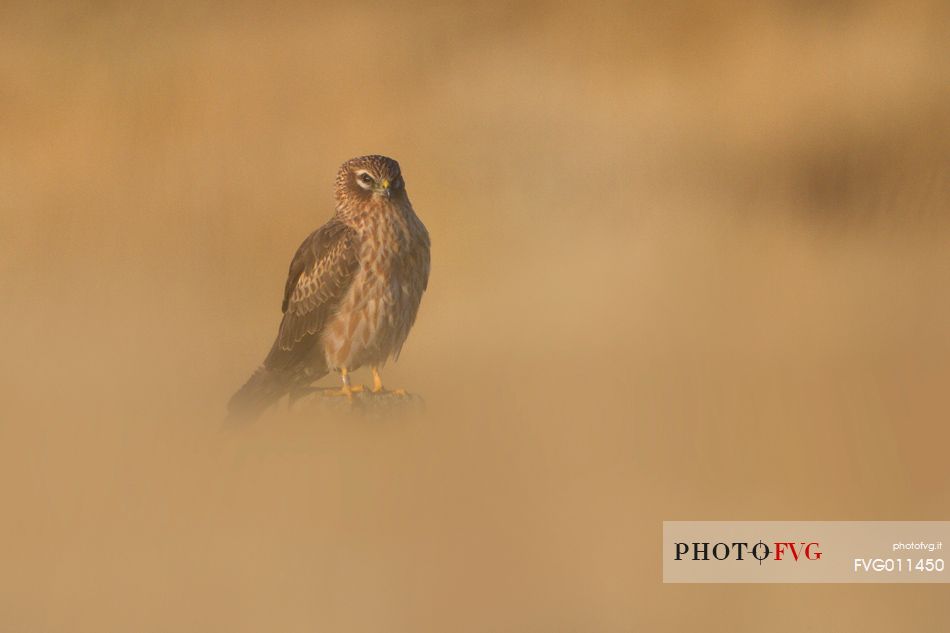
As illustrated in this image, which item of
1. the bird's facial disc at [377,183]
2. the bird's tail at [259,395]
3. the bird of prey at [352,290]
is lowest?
the bird's tail at [259,395]

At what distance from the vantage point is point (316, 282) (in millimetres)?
6746

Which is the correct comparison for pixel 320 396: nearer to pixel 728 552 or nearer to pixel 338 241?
pixel 338 241

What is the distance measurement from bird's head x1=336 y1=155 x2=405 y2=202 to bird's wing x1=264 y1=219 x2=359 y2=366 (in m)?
0.17

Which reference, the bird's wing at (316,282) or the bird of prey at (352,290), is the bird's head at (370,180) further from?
the bird's wing at (316,282)

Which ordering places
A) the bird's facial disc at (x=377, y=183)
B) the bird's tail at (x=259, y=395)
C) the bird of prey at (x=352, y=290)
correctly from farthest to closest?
the bird's tail at (x=259, y=395) → the bird of prey at (x=352, y=290) → the bird's facial disc at (x=377, y=183)

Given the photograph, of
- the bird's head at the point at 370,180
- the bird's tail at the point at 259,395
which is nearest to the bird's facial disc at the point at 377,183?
the bird's head at the point at 370,180

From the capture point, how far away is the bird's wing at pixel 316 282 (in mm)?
6672

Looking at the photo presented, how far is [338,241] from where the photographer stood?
21.9 feet

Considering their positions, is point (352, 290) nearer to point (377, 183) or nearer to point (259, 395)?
point (377, 183)

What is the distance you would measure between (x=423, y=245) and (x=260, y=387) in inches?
41.3

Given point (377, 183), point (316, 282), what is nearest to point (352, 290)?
point (316, 282)

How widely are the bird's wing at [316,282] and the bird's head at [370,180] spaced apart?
17 centimetres

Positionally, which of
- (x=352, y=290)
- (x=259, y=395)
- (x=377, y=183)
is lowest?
(x=259, y=395)

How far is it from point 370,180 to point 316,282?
574 mm
